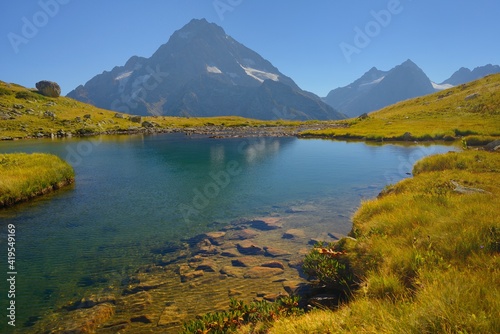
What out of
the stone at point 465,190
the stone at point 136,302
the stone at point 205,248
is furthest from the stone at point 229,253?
the stone at point 465,190

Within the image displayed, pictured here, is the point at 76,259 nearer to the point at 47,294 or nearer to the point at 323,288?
the point at 47,294

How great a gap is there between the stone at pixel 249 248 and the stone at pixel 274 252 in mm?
298

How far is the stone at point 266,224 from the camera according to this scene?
20.2m

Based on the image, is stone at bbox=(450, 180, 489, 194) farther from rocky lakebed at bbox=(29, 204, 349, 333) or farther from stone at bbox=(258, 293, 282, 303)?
stone at bbox=(258, 293, 282, 303)

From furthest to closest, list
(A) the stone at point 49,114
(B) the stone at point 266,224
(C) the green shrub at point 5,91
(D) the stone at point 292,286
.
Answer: (C) the green shrub at point 5,91 < (A) the stone at point 49,114 < (B) the stone at point 266,224 < (D) the stone at point 292,286

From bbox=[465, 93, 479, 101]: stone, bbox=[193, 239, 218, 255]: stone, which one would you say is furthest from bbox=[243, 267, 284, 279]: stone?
bbox=[465, 93, 479, 101]: stone

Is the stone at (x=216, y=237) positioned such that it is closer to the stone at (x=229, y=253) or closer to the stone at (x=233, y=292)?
the stone at (x=229, y=253)

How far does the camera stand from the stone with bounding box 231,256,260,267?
1503cm

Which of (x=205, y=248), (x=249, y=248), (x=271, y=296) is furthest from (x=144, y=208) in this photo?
(x=271, y=296)

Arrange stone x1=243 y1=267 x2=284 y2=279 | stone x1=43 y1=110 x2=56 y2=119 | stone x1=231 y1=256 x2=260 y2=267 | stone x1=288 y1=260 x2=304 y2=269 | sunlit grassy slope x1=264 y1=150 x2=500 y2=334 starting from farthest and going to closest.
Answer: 1. stone x1=43 y1=110 x2=56 y2=119
2. stone x1=231 y1=256 x2=260 y2=267
3. stone x1=288 y1=260 x2=304 y2=269
4. stone x1=243 y1=267 x2=284 y2=279
5. sunlit grassy slope x1=264 y1=150 x2=500 y2=334

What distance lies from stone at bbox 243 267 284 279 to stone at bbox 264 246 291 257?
174 centimetres

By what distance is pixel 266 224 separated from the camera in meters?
21.0

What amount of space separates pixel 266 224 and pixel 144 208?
34.6ft

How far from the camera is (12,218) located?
→ 71.9ft
